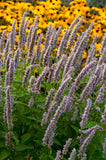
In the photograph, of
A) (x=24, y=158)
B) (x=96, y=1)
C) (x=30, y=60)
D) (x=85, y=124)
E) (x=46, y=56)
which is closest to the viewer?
(x=85, y=124)

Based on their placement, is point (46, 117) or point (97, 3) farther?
point (97, 3)

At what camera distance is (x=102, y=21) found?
9.22 metres

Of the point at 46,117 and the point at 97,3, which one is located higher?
the point at 97,3

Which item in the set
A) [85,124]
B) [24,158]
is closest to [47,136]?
[85,124]

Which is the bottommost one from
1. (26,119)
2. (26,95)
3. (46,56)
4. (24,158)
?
(24,158)

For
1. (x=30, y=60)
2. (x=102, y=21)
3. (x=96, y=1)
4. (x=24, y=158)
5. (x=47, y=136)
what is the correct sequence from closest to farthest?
1. (x=47, y=136)
2. (x=24, y=158)
3. (x=30, y=60)
4. (x=102, y=21)
5. (x=96, y=1)

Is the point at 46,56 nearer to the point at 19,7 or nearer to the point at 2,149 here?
the point at 2,149

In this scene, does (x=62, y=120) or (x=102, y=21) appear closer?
(x=62, y=120)

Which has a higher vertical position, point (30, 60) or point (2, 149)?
point (30, 60)

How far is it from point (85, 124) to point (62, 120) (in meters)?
0.46

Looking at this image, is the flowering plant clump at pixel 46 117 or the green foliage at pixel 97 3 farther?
the green foliage at pixel 97 3

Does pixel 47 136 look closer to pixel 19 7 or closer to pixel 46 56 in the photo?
pixel 46 56

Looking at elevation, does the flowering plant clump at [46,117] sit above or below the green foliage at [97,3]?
below

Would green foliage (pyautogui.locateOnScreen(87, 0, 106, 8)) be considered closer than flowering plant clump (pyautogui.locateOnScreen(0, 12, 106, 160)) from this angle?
No
